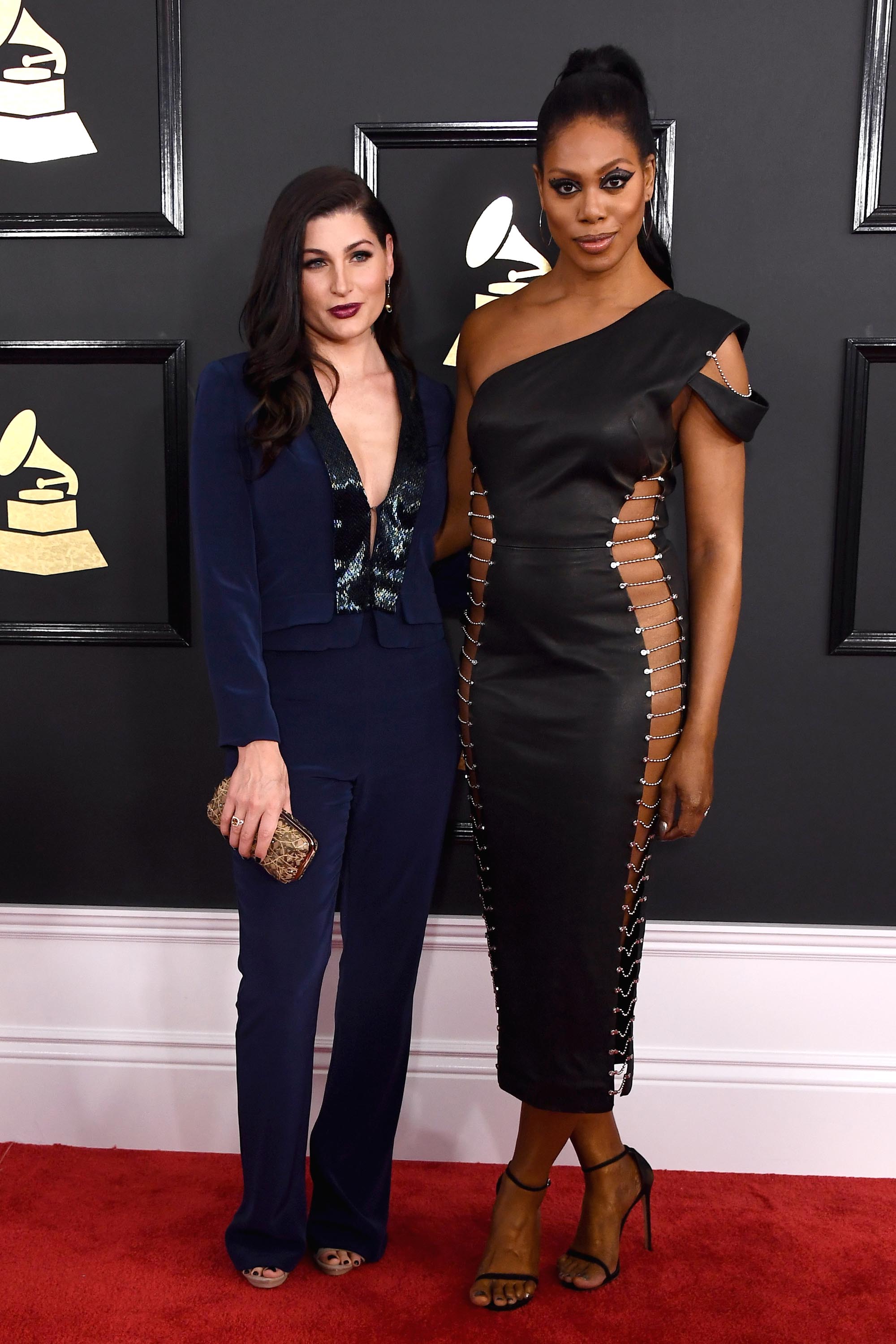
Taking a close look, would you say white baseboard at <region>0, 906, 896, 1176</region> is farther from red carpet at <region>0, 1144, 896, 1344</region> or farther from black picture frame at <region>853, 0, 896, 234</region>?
black picture frame at <region>853, 0, 896, 234</region>

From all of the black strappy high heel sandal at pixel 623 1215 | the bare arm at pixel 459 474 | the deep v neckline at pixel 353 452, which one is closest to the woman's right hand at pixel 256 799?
the deep v neckline at pixel 353 452

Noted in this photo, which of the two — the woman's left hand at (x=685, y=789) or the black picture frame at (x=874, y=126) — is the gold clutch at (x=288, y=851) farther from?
the black picture frame at (x=874, y=126)

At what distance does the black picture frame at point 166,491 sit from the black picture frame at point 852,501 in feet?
4.39

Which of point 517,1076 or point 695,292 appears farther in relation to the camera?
point 695,292

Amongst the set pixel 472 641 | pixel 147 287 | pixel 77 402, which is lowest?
pixel 472 641

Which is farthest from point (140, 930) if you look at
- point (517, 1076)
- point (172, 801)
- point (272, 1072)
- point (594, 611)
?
point (594, 611)

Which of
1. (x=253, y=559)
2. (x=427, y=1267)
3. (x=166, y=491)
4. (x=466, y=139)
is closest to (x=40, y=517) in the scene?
(x=166, y=491)

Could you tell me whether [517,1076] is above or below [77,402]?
below

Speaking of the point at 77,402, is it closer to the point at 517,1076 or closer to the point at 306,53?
the point at 306,53

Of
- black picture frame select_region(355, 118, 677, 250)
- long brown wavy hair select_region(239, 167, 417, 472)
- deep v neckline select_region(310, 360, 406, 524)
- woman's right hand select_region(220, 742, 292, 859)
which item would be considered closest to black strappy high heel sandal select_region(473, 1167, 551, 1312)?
woman's right hand select_region(220, 742, 292, 859)

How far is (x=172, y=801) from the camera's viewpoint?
2451mm

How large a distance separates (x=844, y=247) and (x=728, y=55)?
17.1 inches

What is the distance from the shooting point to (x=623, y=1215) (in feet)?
6.75

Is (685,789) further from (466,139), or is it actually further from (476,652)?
(466,139)
